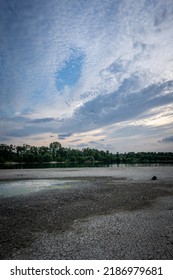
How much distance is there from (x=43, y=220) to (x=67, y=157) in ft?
604

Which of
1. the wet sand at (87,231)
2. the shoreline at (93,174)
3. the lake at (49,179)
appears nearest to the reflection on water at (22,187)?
the lake at (49,179)

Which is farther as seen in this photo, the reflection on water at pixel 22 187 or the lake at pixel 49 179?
the lake at pixel 49 179

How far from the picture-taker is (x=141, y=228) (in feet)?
28.8

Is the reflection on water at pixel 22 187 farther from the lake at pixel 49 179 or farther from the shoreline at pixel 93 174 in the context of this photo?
the shoreline at pixel 93 174

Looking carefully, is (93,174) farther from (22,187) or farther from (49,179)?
(22,187)

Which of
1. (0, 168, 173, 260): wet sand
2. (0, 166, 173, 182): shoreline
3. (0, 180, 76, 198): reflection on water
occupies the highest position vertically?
(0, 168, 173, 260): wet sand

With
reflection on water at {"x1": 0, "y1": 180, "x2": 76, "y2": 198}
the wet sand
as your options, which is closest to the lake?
reflection on water at {"x1": 0, "y1": 180, "x2": 76, "y2": 198}

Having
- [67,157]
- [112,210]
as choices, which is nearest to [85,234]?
[112,210]

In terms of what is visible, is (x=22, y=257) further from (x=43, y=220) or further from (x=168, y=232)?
(x=168, y=232)

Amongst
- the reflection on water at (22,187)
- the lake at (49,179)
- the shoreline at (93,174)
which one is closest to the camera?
the reflection on water at (22,187)

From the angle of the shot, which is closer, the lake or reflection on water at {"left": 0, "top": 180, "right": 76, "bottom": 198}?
reflection on water at {"left": 0, "top": 180, "right": 76, "bottom": 198}

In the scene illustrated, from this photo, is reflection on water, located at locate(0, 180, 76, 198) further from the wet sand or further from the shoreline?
the shoreline
